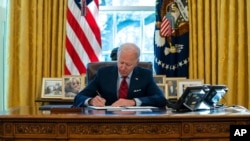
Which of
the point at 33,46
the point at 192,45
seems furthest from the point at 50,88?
the point at 192,45

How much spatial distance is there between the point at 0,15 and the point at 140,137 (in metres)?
2.53

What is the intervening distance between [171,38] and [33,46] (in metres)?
1.46

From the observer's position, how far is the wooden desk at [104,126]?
2.77m

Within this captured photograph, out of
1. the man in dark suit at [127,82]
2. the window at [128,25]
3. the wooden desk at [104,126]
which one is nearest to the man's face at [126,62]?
the man in dark suit at [127,82]

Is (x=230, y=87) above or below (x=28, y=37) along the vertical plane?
below

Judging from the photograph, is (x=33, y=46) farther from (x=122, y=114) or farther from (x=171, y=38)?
(x=122, y=114)

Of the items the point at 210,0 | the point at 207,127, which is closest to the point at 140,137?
the point at 207,127

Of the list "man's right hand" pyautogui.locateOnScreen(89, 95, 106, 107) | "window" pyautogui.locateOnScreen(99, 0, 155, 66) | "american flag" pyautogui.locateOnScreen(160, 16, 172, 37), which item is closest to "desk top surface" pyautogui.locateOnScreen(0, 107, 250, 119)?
"man's right hand" pyautogui.locateOnScreen(89, 95, 106, 107)

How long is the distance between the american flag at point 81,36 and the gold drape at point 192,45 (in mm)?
75

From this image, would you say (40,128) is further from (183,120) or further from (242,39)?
(242,39)

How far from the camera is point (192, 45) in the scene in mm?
4641

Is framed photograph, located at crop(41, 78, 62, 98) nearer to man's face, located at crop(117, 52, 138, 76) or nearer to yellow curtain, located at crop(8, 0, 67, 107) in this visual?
yellow curtain, located at crop(8, 0, 67, 107)

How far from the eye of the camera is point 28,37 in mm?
4594

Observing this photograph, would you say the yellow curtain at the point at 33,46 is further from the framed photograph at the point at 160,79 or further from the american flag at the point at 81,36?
the framed photograph at the point at 160,79
